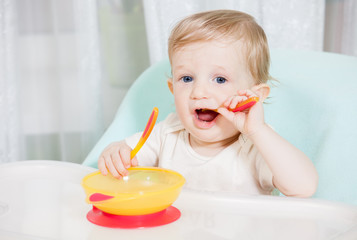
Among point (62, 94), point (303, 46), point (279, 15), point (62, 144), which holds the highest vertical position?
point (279, 15)

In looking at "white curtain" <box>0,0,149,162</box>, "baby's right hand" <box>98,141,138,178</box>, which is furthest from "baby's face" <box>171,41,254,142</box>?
"white curtain" <box>0,0,149,162</box>

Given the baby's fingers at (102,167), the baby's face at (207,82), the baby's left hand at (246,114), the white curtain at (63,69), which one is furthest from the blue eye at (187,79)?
the white curtain at (63,69)

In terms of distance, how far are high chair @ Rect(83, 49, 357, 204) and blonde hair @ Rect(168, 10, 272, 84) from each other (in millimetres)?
213

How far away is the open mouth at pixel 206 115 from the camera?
888 millimetres

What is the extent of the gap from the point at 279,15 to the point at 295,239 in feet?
3.76

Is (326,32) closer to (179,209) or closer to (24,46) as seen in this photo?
(24,46)

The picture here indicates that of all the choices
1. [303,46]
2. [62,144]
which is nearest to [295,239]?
[303,46]

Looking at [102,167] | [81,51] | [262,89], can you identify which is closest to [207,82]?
[262,89]

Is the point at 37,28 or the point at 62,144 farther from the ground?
the point at 37,28

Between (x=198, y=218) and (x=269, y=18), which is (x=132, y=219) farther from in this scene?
(x=269, y=18)

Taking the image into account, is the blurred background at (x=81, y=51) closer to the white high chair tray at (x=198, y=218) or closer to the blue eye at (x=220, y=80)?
the blue eye at (x=220, y=80)

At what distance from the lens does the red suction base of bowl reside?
1.98 ft

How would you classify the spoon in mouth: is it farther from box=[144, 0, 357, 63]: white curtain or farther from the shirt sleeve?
box=[144, 0, 357, 63]: white curtain

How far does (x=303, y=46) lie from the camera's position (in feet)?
5.20
